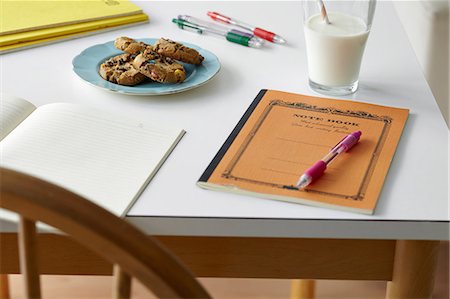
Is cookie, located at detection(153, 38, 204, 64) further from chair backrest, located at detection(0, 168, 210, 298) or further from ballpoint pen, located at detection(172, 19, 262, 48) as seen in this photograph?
chair backrest, located at detection(0, 168, 210, 298)

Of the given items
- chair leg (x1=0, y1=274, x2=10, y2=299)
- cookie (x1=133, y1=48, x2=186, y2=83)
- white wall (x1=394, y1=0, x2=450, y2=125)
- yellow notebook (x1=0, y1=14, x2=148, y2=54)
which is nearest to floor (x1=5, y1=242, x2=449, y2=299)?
chair leg (x1=0, y1=274, x2=10, y2=299)

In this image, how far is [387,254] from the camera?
935 mm

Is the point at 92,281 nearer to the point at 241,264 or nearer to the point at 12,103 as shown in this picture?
the point at 12,103

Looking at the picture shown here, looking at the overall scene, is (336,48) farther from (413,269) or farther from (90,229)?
(90,229)

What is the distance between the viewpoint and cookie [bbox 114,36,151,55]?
1208 millimetres

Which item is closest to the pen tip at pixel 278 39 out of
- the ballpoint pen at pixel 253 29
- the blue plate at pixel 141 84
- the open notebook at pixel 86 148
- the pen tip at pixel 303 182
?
the ballpoint pen at pixel 253 29

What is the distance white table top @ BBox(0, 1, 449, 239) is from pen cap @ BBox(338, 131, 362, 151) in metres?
0.05

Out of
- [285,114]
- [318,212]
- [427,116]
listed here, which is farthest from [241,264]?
[427,116]

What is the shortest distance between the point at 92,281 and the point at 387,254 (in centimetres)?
111

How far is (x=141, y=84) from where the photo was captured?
1.15 meters

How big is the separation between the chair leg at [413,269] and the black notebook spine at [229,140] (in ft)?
0.75

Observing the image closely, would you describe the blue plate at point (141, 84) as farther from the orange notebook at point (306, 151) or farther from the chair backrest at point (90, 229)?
the chair backrest at point (90, 229)

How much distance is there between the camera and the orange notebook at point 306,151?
0.90m

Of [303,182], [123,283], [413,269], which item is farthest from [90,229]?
[413,269]
